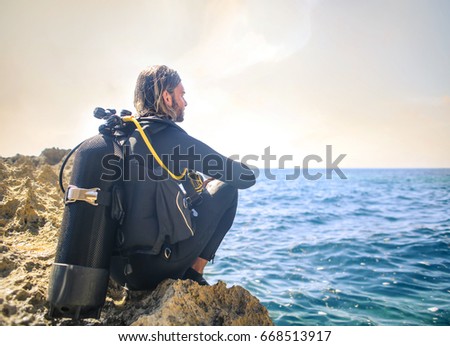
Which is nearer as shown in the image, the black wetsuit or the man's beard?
the black wetsuit

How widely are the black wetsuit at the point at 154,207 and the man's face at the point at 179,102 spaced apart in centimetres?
37

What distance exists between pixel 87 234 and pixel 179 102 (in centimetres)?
125

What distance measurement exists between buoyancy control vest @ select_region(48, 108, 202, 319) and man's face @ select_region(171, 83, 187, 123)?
0.46 m

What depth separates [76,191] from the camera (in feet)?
6.79

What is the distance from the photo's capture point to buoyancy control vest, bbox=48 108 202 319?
6.50 ft

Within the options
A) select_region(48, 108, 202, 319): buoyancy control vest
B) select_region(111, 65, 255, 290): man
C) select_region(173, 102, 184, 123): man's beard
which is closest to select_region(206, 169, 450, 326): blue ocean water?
select_region(111, 65, 255, 290): man

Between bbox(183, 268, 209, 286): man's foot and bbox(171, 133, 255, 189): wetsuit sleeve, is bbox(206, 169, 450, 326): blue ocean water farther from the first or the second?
bbox(171, 133, 255, 189): wetsuit sleeve

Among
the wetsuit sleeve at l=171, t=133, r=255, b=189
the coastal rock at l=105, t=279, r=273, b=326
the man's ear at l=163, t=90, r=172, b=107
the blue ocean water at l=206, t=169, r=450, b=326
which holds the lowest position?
the blue ocean water at l=206, t=169, r=450, b=326

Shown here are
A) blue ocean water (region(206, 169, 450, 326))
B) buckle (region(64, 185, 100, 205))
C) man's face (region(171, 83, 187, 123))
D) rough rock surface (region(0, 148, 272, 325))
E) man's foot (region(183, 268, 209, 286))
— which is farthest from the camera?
blue ocean water (region(206, 169, 450, 326))

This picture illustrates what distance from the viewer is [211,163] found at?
235 cm

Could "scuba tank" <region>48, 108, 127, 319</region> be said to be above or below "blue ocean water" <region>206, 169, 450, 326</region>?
above

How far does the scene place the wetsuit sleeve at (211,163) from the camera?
7.37 feet

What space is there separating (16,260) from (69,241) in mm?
763
